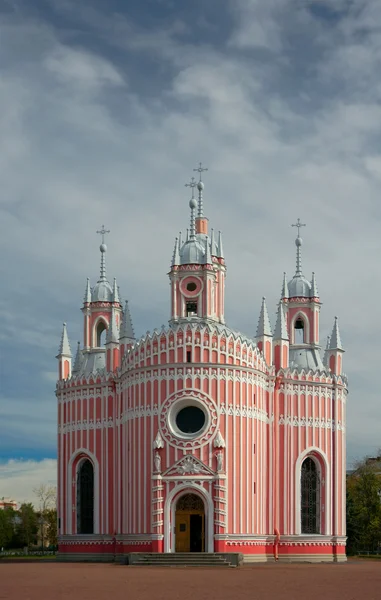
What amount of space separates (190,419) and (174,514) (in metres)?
6.07

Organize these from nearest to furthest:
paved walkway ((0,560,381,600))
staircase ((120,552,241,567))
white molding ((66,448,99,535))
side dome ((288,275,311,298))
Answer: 1. paved walkway ((0,560,381,600))
2. staircase ((120,552,241,567))
3. white molding ((66,448,99,535))
4. side dome ((288,275,311,298))

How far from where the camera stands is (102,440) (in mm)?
78000

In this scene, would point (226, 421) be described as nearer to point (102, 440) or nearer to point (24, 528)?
point (102, 440)


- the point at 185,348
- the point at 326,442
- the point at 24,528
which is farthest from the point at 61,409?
the point at 24,528

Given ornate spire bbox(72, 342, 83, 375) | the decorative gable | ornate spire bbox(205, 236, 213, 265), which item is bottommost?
the decorative gable

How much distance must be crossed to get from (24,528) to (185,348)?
87422 millimetres

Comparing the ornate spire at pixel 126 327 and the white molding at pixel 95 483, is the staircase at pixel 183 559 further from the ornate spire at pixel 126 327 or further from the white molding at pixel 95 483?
the ornate spire at pixel 126 327

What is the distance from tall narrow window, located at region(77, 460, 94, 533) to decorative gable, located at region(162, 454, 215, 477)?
9.93 metres

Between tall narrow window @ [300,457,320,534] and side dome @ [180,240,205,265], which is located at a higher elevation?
side dome @ [180,240,205,265]

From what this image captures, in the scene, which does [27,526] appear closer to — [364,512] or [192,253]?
[364,512]

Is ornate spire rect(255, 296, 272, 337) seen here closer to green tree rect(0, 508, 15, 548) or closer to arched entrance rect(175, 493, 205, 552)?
arched entrance rect(175, 493, 205, 552)

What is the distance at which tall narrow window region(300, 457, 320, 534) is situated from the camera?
76.8 metres

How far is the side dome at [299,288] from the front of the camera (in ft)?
273

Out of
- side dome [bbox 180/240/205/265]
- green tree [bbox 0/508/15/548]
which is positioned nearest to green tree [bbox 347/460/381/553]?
side dome [bbox 180/240/205/265]
